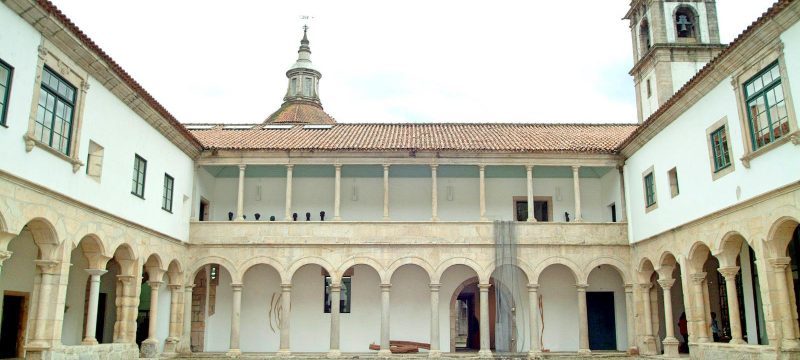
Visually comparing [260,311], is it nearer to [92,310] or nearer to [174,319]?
[174,319]

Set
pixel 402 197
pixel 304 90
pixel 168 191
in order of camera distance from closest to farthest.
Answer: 1. pixel 168 191
2. pixel 402 197
3. pixel 304 90

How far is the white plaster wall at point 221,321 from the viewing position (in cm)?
2098

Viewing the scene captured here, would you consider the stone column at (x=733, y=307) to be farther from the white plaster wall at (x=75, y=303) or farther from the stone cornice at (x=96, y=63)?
the white plaster wall at (x=75, y=303)

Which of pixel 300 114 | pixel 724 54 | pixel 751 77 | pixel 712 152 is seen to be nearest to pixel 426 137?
pixel 712 152

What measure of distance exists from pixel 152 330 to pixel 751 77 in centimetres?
1556

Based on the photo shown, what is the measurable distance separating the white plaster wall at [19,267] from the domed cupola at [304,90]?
21.0m

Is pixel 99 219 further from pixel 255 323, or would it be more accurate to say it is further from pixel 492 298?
pixel 492 298

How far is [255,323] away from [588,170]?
12.0 m

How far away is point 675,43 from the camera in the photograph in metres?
23.4

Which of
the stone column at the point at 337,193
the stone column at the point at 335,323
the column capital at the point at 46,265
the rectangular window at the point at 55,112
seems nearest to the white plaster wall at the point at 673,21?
the stone column at the point at 337,193

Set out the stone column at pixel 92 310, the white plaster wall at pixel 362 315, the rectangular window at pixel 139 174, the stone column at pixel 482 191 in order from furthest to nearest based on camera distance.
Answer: the white plaster wall at pixel 362 315, the stone column at pixel 482 191, the rectangular window at pixel 139 174, the stone column at pixel 92 310

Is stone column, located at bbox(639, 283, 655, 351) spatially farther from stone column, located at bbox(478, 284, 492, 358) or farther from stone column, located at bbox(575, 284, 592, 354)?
stone column, located at bbox(478, 284, 492, 358)

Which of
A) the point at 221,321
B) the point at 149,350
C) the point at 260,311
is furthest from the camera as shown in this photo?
the point at 260,311

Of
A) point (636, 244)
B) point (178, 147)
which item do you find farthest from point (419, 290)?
point (178, 147)
